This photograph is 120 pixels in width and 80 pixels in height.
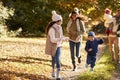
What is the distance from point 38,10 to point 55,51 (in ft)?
45.6

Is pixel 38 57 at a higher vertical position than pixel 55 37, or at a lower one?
lower

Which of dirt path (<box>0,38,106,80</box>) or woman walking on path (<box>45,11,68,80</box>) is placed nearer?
woman walking on path (<box>45,11,68,80</box>)

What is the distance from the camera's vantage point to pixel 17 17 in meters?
24.3

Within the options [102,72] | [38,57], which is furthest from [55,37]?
[38,57]

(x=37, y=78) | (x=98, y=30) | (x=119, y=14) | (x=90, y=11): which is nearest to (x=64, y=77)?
(x=37, y=78)

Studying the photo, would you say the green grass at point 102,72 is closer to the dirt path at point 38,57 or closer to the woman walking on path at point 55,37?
the dirt path at point 38,57

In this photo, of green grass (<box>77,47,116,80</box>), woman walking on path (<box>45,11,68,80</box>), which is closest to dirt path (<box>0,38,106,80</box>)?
green grass (<box>77,47,116,80</box>)

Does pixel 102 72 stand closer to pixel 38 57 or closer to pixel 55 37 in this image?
pixel 55 37

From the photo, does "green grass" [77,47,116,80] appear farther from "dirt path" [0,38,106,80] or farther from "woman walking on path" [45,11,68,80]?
"woman walking on path" [45,11,68,80]

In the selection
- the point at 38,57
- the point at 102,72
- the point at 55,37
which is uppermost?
the point at 55,37

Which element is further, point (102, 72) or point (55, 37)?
point (102, 72)

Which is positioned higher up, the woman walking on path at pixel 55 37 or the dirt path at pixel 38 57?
the woman walking on path at pixel 55 37

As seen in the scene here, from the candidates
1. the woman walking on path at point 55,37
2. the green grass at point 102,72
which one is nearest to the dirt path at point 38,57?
the green grass at point 102,72

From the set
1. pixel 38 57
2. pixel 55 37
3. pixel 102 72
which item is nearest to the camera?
pixel 55 37
